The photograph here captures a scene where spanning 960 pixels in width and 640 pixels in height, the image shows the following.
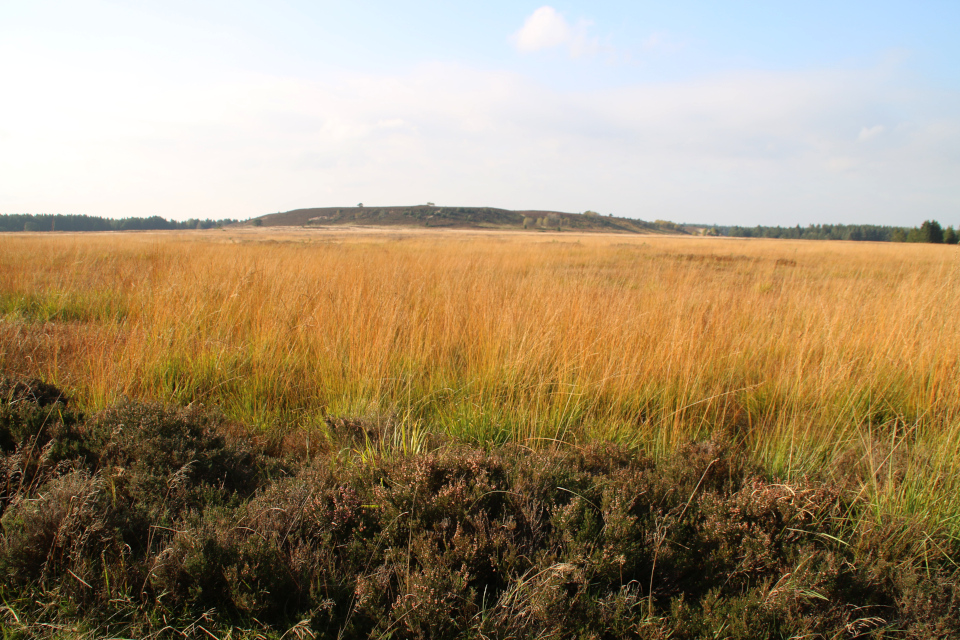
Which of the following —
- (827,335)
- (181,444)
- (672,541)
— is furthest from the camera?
(827,335)

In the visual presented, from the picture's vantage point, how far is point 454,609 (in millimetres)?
1474

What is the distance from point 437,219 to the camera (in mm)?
102688

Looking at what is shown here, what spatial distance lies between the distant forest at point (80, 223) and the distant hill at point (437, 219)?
1674cm

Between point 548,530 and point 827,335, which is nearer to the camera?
point 548,530

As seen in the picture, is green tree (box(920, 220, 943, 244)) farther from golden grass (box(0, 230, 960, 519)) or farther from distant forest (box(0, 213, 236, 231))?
→ distant forest (box(0, 213, 236, 231))

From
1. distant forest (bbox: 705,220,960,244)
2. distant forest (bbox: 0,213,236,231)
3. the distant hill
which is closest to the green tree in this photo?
distant forest (bbox: 705,220,960,244)

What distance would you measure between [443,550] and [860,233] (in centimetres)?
12745

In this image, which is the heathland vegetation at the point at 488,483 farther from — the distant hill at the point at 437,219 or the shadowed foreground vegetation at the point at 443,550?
the distant hill at the point at 437,219

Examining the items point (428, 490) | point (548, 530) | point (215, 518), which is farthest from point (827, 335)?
point (215, 518)

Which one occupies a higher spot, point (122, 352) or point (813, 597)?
point (122, 352)

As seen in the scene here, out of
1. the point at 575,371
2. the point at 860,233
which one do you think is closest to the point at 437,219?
the point at 860,233

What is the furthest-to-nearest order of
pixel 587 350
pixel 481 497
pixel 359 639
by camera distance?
pixel 587 350 → pixel 481 497 → pixel 359 639

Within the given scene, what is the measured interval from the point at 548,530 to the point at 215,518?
1271mm

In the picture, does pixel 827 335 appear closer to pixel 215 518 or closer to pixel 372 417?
pixel 372 417
